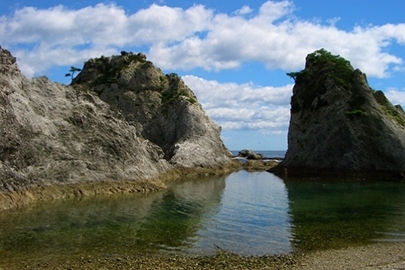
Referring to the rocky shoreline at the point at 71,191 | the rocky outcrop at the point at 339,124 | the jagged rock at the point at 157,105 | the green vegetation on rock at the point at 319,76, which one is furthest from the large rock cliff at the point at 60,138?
A: the green vegetation on rock at the point at 319,76

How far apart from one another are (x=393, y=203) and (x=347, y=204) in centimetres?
428

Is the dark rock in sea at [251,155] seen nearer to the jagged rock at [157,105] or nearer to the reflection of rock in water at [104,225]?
the jagged rock at [157,105]

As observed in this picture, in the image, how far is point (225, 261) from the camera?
19.9 metres

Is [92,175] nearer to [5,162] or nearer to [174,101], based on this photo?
[5,162]

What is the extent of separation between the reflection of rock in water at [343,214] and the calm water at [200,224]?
61 millimetres

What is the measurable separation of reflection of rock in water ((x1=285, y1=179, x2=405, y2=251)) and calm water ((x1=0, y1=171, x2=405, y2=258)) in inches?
2.4

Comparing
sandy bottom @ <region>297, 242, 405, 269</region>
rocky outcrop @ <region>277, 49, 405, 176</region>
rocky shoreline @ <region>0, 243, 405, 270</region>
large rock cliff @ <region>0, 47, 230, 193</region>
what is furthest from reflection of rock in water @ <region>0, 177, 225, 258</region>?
rocky outcrop @ <region>277, 49, 405, 176</region>

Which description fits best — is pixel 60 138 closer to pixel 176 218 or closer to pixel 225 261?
pixel 176 218

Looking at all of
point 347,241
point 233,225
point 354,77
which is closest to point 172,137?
point 354,77

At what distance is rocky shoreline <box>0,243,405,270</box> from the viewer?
18.8 m

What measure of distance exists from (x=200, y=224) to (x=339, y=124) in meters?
50.3

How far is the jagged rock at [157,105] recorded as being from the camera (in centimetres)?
8431

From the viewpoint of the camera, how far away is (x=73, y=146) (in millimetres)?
43562

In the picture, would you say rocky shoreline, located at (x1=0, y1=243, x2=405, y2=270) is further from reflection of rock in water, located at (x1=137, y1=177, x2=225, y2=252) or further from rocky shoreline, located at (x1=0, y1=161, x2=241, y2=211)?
rocky shoreline, located at (x1=0, y1=161, x2=241, y2=211)
